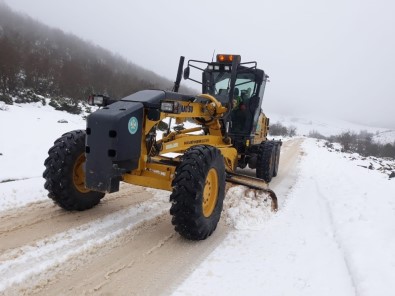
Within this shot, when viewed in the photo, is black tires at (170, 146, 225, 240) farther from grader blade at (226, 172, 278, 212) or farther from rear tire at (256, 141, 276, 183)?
rear tire at (256, 141, 276, 183)

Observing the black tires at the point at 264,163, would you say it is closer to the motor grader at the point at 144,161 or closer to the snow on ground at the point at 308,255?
the snow on ground at the point at 308,255

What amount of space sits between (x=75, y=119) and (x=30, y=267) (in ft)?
41.9

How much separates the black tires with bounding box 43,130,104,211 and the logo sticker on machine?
41.9 inches

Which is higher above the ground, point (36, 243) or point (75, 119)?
point (75, 119)

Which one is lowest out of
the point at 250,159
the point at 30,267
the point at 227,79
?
the point at 30,267

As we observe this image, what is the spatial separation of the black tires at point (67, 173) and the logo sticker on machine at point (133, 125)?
1064 mm

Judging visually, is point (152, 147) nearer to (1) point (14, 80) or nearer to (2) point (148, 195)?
(2) point (148, 195)

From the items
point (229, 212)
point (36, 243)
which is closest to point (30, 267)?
point (36, 243)

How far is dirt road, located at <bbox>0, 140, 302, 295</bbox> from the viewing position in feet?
11.0

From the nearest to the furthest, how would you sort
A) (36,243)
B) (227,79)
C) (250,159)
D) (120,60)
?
1. (36,243)
2. (227,79)
3. (250,159)
4. (120,60)

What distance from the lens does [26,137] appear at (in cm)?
1015

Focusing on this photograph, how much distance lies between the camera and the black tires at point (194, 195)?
14.0 feet

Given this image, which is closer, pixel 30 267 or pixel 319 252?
pixel 30 267

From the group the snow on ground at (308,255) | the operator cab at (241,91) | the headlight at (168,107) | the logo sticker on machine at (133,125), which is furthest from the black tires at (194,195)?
the operator cab at (241,91)
